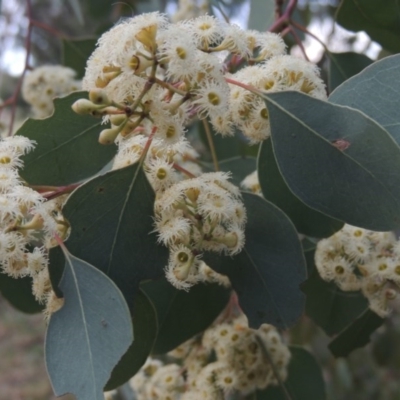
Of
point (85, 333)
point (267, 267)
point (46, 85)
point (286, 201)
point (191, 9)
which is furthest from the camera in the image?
point (191, 9)

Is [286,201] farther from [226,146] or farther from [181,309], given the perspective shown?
[226,146]

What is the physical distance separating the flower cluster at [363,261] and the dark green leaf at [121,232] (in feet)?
1.54

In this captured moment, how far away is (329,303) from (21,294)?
797 mm

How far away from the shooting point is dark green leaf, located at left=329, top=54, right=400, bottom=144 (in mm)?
1110

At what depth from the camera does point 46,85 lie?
229 centimetres

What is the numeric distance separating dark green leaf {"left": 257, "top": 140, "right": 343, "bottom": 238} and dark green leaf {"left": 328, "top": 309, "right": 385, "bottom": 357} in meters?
0.39

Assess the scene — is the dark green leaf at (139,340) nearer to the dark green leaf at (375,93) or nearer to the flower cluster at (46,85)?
the dark green leaf at (375,93)

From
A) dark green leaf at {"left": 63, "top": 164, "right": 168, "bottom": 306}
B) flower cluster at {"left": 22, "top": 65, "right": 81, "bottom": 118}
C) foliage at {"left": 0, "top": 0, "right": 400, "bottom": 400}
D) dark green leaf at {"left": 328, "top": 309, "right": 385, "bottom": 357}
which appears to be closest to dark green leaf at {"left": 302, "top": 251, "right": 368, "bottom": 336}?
dark green leaf at {"left": 328, "top": 309, "right": 385, "bottom": 357}

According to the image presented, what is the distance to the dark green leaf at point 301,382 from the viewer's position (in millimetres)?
1727

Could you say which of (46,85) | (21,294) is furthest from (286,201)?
(46,85)

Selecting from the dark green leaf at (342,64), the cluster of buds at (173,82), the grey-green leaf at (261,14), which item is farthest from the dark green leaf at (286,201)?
the grey-green leaf at (261,14)

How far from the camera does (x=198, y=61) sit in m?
1.05

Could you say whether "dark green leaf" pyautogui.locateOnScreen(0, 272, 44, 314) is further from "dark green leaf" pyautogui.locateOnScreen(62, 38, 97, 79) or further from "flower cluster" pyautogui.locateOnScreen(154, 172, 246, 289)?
"dark green leaf" pyautogui.locateOnScreen(62, 38, 97, 79)

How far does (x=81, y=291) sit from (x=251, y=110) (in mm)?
441
